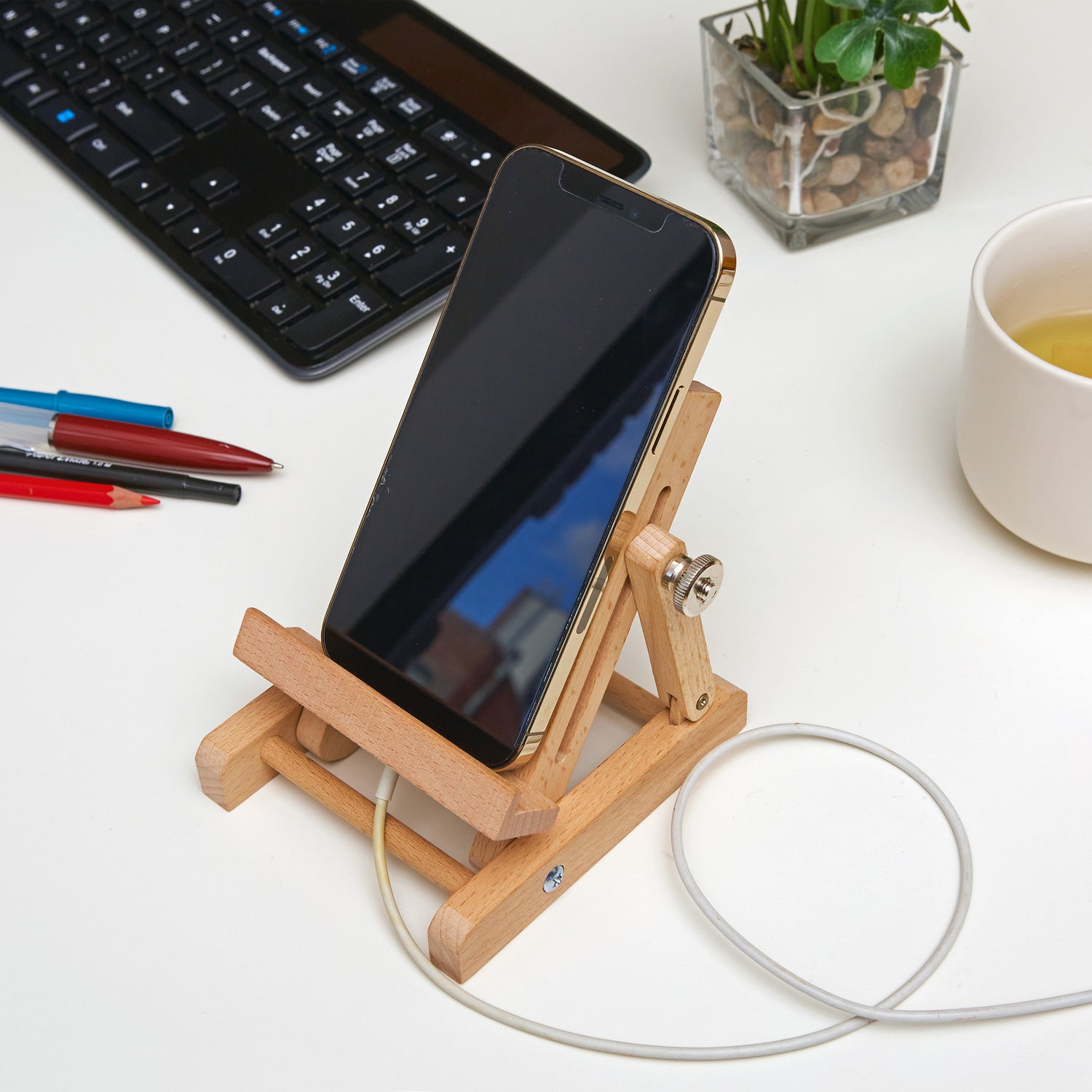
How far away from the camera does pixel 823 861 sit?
486 mm

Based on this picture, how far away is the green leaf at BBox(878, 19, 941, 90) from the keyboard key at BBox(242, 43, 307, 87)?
36cm

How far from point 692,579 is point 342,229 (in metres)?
0.36

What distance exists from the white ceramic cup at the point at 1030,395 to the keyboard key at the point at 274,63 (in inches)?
18.4

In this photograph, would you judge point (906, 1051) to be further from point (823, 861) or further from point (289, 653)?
point (289, 653)

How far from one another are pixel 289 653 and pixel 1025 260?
36cm

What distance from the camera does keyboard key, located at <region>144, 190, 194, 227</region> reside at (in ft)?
2.46

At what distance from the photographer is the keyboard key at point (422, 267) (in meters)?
0.69

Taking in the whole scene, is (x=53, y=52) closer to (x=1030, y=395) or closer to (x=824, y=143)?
(x=824, y=143)

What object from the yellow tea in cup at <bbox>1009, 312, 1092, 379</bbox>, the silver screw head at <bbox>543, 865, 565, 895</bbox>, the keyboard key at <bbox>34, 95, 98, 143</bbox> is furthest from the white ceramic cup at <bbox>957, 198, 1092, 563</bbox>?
the keyboard key at <bbox>34, 95, 98, 143</bbox>

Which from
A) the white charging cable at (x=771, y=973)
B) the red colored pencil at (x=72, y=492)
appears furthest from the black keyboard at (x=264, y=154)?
the white charging cable at (x=771, y=973)

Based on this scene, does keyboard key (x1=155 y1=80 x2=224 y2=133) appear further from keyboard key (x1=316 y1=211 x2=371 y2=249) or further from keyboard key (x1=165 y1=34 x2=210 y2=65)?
keyboard key (x1=316 y1=211 x2=371 y2=249)

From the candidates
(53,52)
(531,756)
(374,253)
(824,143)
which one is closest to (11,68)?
(53,52)

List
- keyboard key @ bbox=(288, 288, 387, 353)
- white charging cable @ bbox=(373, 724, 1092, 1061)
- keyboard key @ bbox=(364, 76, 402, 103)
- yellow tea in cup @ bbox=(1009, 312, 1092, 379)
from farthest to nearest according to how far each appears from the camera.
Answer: keyboard key @ bbox=(364, 76, 402, 103) → keyboard key @ bbox=(288, 288, 387, 353) → yellow tea in cup @ bbox=(1009, 312, 1092, 379) → white charging cable @ bbox=(373, 724, 1092, 1061)

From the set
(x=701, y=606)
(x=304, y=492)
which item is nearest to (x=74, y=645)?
(x=304, y=492)
